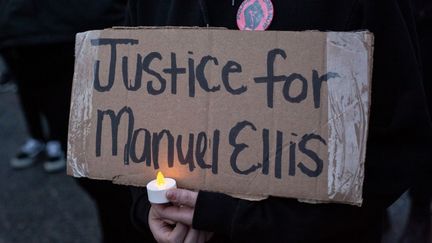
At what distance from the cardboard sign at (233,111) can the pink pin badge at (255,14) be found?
0.11 m

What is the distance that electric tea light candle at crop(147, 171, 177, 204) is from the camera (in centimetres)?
106

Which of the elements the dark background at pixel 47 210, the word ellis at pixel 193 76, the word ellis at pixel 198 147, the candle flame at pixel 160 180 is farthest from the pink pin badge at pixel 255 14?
the dark background at pixel 47 210

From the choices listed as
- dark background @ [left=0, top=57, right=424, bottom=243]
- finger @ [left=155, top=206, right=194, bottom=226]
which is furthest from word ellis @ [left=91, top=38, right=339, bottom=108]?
dark background @ [left=0, top=57, right=424, bottom=243]

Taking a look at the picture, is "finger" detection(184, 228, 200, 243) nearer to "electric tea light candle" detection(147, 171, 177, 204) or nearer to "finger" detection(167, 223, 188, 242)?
"finger" detection(167, 223, 188, 242)

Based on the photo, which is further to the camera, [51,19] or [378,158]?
[51,19]

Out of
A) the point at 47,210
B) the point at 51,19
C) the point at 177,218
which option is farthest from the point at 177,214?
the point at 47,210

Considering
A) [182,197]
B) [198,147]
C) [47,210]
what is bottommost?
[47,210]

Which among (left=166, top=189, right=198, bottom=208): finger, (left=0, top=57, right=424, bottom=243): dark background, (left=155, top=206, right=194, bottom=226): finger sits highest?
(left=166, top=189, right=198, bottom=208): finger

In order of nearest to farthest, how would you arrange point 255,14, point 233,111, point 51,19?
point 233,111, point 255,14, point 51,19

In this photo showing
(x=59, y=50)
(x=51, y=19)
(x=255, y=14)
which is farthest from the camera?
(x=59, y=50)

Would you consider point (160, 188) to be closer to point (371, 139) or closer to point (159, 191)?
point (159, 191)

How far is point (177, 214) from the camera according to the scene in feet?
3.71

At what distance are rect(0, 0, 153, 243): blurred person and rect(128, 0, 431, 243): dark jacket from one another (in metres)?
1.12

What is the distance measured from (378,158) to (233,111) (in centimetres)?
33
